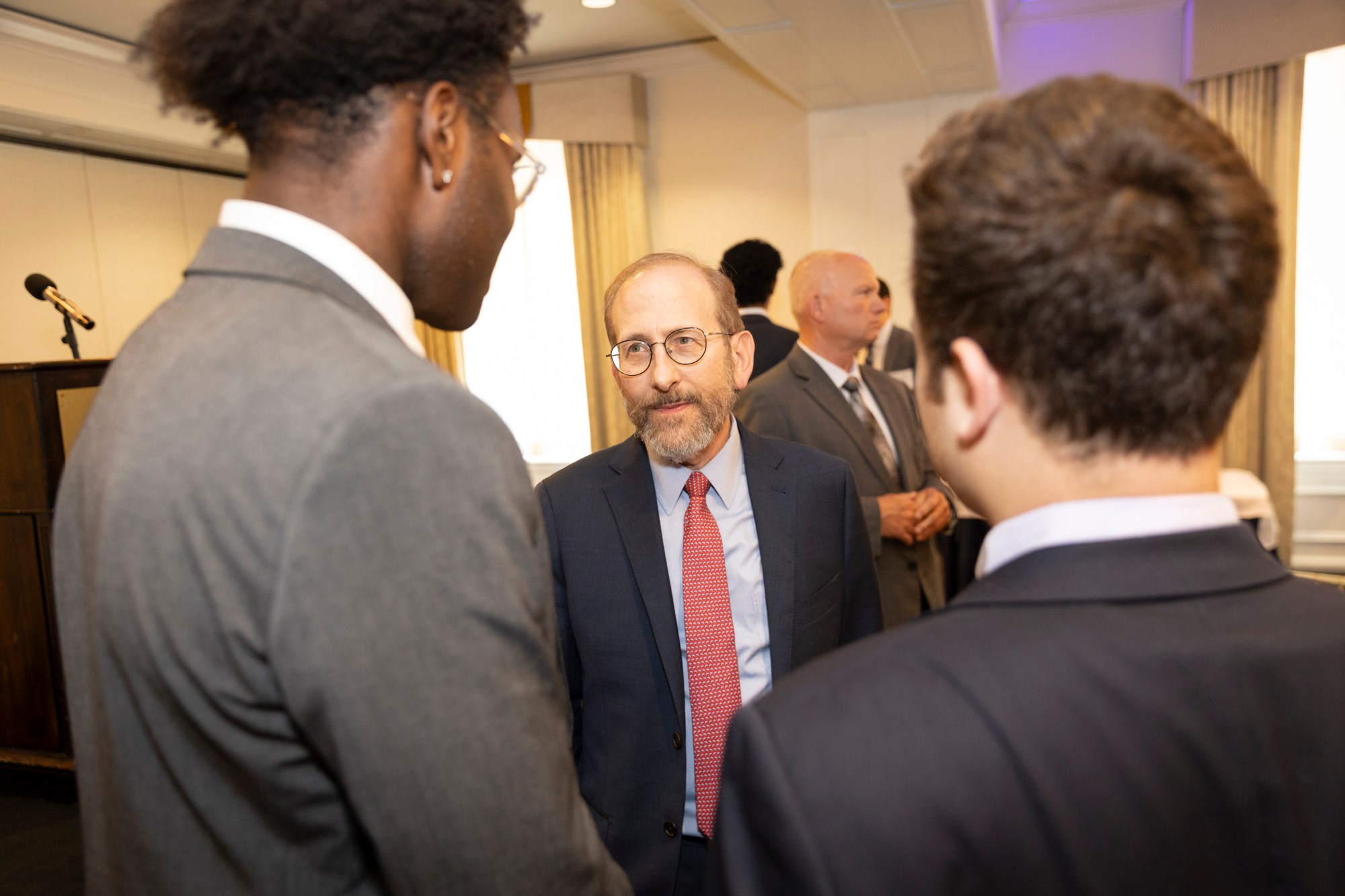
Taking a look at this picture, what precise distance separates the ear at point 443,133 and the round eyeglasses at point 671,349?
1013mm

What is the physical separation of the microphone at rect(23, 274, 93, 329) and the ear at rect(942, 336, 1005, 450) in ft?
12.8

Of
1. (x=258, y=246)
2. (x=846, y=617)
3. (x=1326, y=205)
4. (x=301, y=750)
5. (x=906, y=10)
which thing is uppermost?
(x=906, y=10)

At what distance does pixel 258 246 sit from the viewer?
0.75 m

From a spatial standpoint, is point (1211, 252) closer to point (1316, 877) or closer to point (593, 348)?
point (1316, 877)

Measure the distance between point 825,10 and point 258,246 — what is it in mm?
3965

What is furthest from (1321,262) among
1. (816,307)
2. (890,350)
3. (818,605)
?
(818,605)

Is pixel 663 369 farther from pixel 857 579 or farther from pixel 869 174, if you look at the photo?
pixel 869 174

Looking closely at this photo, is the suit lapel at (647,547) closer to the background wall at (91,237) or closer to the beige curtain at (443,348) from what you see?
the background wall at (91,237)

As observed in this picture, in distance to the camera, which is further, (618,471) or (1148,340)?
(618,471)

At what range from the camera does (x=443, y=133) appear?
2.66 ft

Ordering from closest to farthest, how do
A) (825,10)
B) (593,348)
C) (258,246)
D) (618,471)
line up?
(258,246)
(618,471)
(825,10)
(593,348)

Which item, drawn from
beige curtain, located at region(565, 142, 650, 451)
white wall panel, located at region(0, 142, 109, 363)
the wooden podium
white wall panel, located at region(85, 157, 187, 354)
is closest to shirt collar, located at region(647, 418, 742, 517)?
the wooden podium

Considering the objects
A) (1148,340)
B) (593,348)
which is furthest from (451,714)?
(593,348)

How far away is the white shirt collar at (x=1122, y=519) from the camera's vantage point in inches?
26.5
